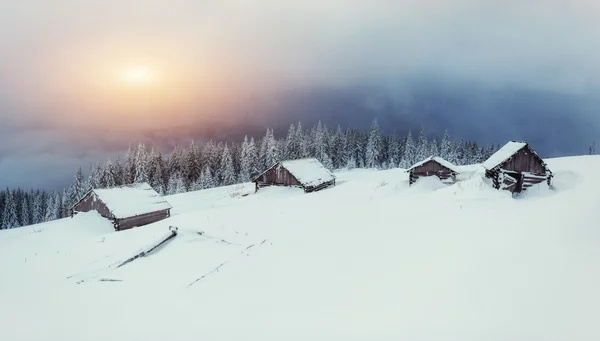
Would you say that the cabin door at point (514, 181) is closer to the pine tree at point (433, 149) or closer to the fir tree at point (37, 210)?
the pine tree at point (433, 149)

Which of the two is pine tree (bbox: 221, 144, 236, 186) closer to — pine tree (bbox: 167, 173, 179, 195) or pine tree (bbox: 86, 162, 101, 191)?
pine tree (bbox: 167, 173, 179, 195)

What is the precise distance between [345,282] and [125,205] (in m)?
29.7

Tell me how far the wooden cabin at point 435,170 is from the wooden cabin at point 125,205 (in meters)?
27.2

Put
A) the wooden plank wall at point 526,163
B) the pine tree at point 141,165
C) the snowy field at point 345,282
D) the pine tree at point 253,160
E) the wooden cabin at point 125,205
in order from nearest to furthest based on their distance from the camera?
the snowy field at point 345,282, the wooden plank wall at point 526,163, the wooden cabin at point 125,205, the pine tree at point 141,165, the pine tree at point 253,160

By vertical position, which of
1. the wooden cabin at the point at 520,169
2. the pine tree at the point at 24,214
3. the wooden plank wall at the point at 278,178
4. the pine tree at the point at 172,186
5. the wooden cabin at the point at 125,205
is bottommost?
the pine tree at the point at 24,214

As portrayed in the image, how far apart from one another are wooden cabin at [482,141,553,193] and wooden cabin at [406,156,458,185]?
7.46m

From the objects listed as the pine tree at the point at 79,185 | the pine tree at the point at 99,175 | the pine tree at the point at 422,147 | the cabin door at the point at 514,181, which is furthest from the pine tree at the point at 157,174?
the cabin door at the point at 514,181

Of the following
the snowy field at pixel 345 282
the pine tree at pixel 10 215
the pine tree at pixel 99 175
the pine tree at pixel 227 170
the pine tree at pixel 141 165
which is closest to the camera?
the snowy field at pixel 345 282

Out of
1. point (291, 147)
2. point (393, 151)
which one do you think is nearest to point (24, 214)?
point (291, 147)

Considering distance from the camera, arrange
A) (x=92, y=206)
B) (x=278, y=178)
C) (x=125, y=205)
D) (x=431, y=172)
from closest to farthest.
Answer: (x=125, y=205)
(x=92, y=206)
(x=431, y=172)
(x=278, y=178)

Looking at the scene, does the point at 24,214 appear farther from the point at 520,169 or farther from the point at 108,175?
the point at 520,169

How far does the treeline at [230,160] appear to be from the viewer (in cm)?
7919

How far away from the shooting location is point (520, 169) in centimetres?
2305

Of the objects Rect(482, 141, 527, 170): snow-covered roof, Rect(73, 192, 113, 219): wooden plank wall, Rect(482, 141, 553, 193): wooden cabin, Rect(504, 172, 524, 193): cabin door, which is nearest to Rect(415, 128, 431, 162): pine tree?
Rect(482, 141, 527, 170): snow-covered roof
